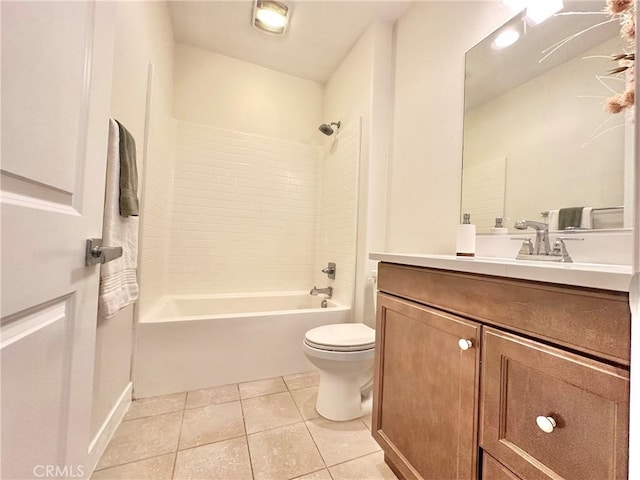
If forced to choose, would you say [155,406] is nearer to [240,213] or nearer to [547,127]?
[240,213]

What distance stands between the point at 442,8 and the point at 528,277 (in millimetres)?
1766

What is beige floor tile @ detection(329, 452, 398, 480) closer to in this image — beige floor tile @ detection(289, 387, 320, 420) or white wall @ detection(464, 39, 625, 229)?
beige floor tile @ detection(289, 387, 320, 420)

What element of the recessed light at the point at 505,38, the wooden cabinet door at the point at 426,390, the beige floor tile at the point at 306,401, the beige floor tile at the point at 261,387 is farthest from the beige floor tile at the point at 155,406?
the recessed light at the point at 505,38

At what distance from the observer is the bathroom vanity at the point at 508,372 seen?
48 cm

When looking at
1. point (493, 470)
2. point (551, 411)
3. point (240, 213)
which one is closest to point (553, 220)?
point (551, 411)

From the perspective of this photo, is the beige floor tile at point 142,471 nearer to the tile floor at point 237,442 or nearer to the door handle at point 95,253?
the tile floor at point 237,442

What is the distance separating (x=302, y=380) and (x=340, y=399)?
1.56ft

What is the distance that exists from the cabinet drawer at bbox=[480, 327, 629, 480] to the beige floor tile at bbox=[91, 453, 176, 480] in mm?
1178

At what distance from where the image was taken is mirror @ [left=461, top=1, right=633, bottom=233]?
910 mm

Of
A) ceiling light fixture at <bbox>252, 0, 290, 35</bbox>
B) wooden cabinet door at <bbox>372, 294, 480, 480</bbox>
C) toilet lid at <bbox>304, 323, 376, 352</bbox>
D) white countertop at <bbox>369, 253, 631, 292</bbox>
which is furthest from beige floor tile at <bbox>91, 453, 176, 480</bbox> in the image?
ceiling light fixture at <bbox>252, 0, 290, 35</bbox>

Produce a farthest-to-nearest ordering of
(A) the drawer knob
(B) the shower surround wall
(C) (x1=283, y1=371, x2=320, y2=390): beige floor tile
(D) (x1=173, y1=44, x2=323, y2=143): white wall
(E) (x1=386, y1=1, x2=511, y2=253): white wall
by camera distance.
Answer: (D) (x1=173, y1=44, x2=323, y2=143): white wall < (B) the shower surround wall < (C) (x1=283, y1=371, x2=320, y2=390): beige floor tile < (E) (x1=386, y1=1, x2=511, y2=253): white wall < (A) the drawer knob

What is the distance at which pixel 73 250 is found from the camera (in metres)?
0.58

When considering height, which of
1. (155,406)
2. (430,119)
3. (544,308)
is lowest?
(155,406)

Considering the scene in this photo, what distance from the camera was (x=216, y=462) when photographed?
1.10 m
